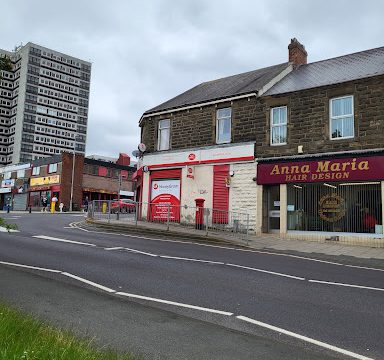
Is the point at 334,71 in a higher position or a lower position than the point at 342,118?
higher

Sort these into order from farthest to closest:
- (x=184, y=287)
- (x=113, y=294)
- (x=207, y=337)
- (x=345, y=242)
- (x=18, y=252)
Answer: (x=345, y=242) → (x=18, y=252) → (x=184, y=287) → (x=113, y=294) → (x=207, y=337)

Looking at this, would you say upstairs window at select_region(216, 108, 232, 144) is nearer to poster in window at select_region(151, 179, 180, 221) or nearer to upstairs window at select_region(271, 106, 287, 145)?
upstairs window at select_region(271, 106, 287, 145)

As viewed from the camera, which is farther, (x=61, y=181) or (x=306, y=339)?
(x=61, y=181)

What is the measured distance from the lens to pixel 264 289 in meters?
8.00

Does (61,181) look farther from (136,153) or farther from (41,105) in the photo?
(41,105)

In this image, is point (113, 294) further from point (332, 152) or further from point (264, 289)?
point (332, 152)

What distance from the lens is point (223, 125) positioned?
2230 centimetres

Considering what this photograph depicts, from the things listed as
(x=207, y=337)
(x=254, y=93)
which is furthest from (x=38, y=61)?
(x=207, y=337)

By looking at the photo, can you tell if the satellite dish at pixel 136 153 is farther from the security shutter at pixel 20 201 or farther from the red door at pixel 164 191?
the security shutter at pixel 20 201

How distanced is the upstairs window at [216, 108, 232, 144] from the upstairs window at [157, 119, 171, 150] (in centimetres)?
344

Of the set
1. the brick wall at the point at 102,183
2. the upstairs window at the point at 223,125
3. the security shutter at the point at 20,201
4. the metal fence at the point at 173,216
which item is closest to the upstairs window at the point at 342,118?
the upstairs window at the point at 223,125

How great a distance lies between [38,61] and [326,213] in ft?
344

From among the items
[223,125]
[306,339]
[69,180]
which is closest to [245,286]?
[306,339]

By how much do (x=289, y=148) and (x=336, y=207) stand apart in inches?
141
